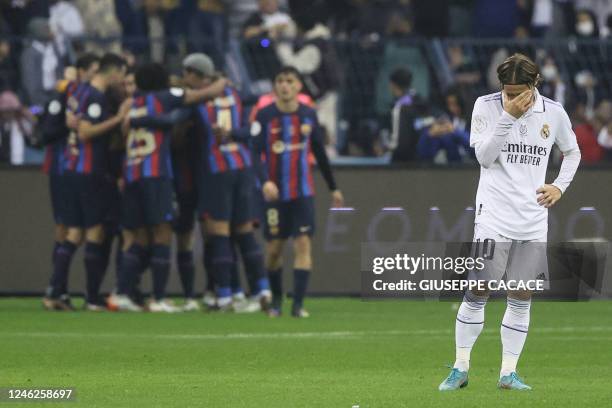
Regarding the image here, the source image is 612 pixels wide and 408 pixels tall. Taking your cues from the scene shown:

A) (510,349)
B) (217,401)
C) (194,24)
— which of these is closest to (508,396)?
(510,349)

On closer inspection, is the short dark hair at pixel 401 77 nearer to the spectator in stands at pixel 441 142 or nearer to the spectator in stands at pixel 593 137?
the spectator in stands at pixel 441 142

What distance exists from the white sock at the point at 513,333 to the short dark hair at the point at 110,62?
25.4ft

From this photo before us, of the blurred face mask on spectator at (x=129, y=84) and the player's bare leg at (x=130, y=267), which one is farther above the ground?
the blurred face mask on spectator at (x=129, y=84)

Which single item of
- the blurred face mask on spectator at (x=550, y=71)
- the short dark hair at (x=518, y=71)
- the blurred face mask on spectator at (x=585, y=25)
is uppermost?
the short dark hair at (x=518, y=71)

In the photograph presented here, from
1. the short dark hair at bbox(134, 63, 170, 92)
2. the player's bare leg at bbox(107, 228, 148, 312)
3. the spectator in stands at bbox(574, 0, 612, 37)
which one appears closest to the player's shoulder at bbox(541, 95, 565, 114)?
the short dark hair at bbox(134, 63, 170, 92)

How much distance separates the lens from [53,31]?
21.7m

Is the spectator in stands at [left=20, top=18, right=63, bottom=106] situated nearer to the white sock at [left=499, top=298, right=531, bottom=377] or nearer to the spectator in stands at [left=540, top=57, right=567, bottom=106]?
the spectator in stands at [left=540, top=57, right=567, bottom=106]

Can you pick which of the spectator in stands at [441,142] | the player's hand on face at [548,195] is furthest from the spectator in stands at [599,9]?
the player's hand on face at [548,195]

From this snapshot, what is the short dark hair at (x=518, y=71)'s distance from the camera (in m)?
9.84

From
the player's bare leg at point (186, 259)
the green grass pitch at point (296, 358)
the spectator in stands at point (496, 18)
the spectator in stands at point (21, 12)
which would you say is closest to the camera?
the green grass pitch at point (296, 358)

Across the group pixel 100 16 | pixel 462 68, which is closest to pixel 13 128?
pixel 100 16

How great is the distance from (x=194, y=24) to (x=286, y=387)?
472 inches

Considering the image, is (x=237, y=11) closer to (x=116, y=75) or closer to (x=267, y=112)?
(x=116, y=75)

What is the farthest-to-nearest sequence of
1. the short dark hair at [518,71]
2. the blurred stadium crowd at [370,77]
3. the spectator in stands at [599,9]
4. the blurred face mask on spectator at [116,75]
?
1. the spectator in stands at [599,9]
2. the blurred stadium crowd at [370,77]
3. the blurred face mask on spectator at [116,75]
4. the short dark hair at [518,71]
